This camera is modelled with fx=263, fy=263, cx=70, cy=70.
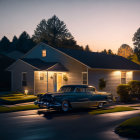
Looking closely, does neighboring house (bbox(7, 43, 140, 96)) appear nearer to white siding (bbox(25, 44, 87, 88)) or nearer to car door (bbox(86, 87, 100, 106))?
white siding (bbox(25, 44, 87, 88))

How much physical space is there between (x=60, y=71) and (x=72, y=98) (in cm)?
1164

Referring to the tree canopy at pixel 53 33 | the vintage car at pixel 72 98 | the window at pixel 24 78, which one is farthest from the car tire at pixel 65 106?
the tree canopy at pixel 53 33

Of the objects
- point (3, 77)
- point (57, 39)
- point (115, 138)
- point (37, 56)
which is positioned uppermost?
point (57, 39)

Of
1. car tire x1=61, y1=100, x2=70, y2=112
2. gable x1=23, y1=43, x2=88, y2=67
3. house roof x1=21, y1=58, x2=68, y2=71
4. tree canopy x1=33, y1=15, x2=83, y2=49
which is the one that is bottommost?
car tire x1=61, y1=100, x2=70, y2=112

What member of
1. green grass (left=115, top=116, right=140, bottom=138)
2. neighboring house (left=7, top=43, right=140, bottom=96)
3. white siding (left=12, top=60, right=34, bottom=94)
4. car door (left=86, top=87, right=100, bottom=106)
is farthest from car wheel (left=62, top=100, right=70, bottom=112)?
white siding (left=12, top=60, right=34, bottom=94)

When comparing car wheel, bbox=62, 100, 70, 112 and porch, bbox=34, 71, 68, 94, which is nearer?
car wheel, bbox=62, 100, 70, 112

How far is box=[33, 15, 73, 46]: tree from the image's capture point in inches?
3027

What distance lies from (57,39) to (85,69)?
4976 centimetres

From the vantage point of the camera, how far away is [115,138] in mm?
9375

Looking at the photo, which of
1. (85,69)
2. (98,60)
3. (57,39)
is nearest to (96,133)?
(85,69)

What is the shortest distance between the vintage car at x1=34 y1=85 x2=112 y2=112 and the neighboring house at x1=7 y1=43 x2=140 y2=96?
8.79 meters

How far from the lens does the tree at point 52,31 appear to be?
76.9 m

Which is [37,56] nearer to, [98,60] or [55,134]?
[98,60]

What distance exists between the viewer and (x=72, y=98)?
56.5 feet
